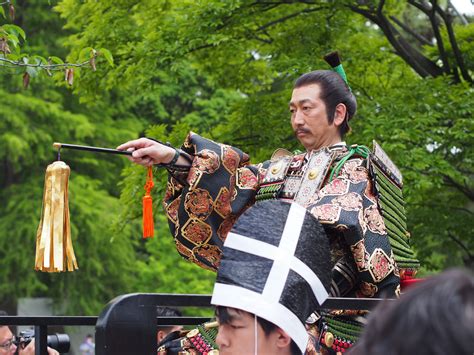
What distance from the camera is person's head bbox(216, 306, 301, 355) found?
3.05 m

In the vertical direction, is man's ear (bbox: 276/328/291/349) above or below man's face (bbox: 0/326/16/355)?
above

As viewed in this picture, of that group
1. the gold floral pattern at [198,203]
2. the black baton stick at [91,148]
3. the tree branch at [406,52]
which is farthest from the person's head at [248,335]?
the tree branch at [406,52]

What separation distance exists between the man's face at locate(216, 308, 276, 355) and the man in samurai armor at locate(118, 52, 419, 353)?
4.27 ft

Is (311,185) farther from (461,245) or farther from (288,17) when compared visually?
(461,245)

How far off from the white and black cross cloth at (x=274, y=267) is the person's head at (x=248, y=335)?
0.09 feet

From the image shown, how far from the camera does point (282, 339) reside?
3.13 metres

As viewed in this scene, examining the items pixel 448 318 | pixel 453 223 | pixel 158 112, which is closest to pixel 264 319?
pixel 448 318

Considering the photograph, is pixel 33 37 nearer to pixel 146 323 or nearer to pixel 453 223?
pixel 453 223

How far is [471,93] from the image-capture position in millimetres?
10492

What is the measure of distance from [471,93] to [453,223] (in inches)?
69.2

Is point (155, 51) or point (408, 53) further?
point (408, 53)

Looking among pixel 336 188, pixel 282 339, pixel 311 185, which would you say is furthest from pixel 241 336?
pixel 311 185

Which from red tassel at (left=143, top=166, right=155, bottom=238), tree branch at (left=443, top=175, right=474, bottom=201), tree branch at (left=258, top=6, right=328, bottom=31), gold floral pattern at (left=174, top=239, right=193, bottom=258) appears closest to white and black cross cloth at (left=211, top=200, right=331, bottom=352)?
red tassel at (left=143, top=166, right=155, bottom=238)

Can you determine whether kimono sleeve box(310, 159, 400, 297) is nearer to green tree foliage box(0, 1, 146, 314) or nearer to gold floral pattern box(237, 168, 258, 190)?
gold floral pattern box(237, 168, 258, 190)
